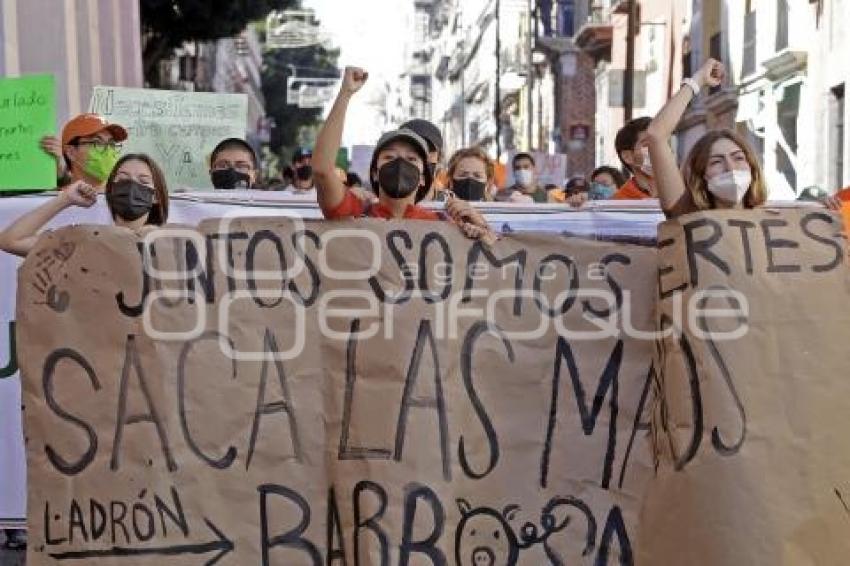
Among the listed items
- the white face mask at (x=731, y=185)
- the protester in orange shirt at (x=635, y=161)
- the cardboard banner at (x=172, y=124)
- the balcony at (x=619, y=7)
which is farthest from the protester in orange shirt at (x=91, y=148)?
the balcony at (x=619, y=7)

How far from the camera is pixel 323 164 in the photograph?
408 centimetres

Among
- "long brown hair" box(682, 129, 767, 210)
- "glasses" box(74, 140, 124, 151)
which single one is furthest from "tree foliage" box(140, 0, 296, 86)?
"long brown hair" box(682, 129, 767, 210)

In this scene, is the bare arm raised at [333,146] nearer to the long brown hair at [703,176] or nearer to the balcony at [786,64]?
the long brown hair at [703,176]

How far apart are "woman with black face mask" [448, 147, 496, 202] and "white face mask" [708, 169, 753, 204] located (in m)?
1.79

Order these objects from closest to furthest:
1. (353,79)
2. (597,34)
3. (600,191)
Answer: (353,79) → (600,191) → (597,34)

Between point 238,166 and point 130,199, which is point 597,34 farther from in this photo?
point 130,199

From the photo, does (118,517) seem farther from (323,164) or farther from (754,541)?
(754,541)

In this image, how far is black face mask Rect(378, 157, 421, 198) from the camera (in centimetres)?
415

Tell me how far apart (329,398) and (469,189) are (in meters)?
1.98

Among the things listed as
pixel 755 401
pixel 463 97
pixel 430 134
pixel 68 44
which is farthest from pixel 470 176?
pixel 463 97

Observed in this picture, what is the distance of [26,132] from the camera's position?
18.2 feet

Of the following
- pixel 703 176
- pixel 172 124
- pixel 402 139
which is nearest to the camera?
pixel 703 176

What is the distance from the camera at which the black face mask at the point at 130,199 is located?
4.26 meters

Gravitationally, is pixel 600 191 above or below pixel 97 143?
below
